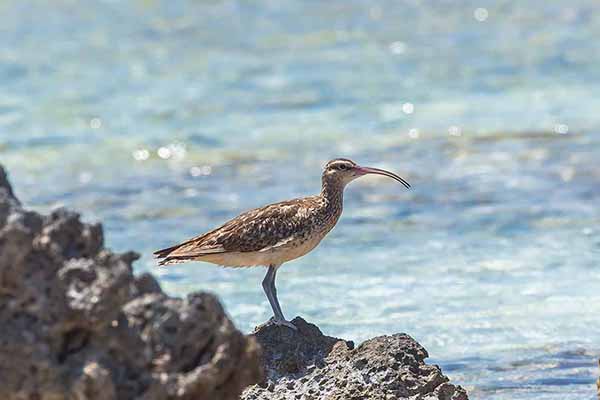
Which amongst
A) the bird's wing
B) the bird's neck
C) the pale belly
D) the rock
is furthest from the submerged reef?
the bird's neck

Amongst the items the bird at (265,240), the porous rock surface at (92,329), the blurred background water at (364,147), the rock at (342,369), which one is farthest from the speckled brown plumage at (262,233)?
the porous rock surface at (92,329)

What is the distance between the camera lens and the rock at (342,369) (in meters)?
6.24

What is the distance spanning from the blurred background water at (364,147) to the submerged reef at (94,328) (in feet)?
11.0

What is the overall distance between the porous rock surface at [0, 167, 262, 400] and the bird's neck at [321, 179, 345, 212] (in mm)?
3391

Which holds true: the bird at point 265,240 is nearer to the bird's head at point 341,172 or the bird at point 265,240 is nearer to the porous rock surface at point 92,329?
the bird's head at point 341,172

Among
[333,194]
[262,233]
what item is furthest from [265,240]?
[333,194]

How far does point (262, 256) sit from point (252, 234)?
137 mm

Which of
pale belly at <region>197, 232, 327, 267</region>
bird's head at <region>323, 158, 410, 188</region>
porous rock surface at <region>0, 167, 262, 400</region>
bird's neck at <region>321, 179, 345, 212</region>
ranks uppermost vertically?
bird's head at <region>323, 158, 410, 188</region>

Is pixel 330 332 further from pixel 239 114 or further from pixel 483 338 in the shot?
pixel 239 114

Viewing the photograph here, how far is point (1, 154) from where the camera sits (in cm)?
1509

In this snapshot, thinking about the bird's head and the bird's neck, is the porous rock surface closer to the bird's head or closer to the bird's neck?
the bird's neck

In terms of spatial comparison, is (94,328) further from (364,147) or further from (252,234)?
(364,147)

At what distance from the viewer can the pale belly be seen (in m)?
7.68

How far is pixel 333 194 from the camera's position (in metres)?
8.19
